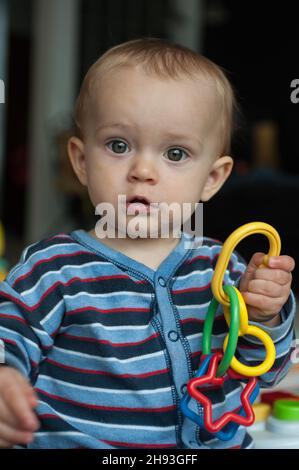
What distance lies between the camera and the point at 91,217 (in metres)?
3.09

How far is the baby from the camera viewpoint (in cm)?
51

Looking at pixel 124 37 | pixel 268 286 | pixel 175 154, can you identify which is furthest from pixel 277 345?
pixel 124 37

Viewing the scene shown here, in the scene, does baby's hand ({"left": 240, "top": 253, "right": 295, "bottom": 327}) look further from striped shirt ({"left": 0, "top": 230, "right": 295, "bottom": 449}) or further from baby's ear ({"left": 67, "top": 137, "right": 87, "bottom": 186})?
baby's ear ({"left": 67, "top": 137, "right": 87, "bottom": 186})

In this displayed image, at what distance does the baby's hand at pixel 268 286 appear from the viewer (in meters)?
0.50

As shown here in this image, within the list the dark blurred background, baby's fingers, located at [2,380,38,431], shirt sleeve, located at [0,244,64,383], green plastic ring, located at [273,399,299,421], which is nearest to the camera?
baby's fingers, located at [2,380,38,431]

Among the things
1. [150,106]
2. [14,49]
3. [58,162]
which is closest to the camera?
[150,106]

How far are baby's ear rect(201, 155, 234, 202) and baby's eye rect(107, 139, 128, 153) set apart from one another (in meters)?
0.10

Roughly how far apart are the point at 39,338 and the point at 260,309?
0.55ft

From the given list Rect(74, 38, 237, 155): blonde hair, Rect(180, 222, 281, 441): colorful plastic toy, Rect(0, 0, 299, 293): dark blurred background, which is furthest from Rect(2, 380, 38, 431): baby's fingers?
Rect(0, 0, 299, 293): dark blurred background

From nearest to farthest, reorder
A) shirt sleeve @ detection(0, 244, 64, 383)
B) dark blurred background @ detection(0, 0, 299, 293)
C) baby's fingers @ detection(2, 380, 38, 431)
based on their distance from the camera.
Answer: baby's fingers @ detection(2, 380, 38, 431) → shirt sleeve @ detection(0, 244, 64, 383) → dark blurred background @ detection(0, 0, 299, 293)

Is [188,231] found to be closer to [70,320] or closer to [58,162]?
[70,320]

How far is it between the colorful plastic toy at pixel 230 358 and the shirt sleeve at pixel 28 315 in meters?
0.11

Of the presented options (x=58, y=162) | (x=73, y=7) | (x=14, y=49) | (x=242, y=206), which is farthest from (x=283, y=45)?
(x=14, y=49)

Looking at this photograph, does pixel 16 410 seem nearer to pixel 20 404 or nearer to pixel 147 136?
pixel 20 404
